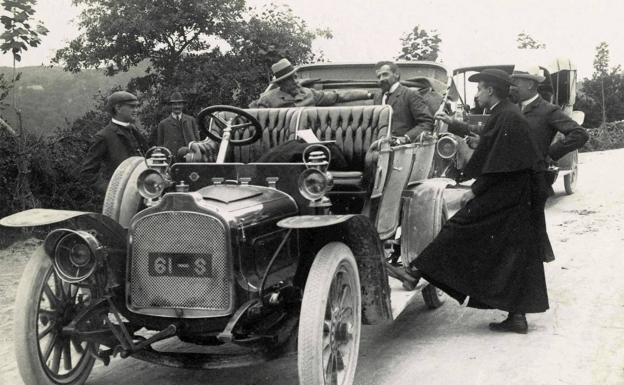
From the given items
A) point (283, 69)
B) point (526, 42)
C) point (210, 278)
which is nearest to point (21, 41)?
point (283, 69)

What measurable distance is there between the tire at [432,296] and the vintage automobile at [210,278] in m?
1.45

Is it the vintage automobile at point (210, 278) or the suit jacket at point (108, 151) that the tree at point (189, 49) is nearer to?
the suit jacket at point (108, 151)

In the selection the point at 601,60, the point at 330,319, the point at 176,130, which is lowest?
the point at 330,319

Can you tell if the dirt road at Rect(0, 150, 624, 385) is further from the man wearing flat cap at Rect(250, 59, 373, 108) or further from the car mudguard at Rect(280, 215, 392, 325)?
the man wearing flat cap at Rect(250, 59, 373, 108)

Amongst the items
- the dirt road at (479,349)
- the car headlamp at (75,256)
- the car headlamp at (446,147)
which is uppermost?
the car headlamp at (446,147)

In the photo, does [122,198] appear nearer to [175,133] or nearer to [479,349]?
[479,349]

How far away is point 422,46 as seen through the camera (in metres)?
14.5

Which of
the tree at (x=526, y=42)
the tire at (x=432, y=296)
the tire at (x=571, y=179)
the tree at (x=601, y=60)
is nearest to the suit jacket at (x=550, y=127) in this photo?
the tire at (x=432, y=296)

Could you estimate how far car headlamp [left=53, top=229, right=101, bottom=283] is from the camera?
3561 mm

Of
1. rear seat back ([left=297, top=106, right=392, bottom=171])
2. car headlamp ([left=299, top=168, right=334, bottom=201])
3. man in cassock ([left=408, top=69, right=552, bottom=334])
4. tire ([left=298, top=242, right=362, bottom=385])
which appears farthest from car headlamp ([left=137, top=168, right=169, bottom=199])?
man in cassock ([left=408, top=69, right=552, bottom=334])

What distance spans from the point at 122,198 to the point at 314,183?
149 centimetres

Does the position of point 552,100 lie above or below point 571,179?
above

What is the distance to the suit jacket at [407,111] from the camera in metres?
6.36

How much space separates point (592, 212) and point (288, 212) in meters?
7.48
